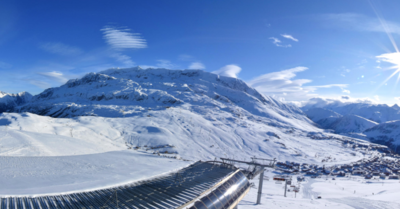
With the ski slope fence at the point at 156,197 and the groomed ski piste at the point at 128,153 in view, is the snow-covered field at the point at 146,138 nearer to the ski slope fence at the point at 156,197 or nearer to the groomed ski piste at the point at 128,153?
the groomed ski piste at the point at 128,153

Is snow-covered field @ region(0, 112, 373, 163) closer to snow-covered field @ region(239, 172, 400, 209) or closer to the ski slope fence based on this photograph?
the ski slope fence

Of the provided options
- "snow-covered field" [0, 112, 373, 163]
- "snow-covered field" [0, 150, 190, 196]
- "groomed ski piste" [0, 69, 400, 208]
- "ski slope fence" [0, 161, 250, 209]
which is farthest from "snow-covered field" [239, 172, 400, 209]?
"snow-covered field" [0, 112, 373, 163]

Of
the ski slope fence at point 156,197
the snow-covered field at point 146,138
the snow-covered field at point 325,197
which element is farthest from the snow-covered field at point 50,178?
the snow-covered field at point 325,197

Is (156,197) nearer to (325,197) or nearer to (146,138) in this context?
(325,197)

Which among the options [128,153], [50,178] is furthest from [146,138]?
[50,178]

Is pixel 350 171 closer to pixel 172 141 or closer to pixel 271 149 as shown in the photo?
pixel 271 149

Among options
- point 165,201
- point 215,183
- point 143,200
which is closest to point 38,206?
point 143,200
